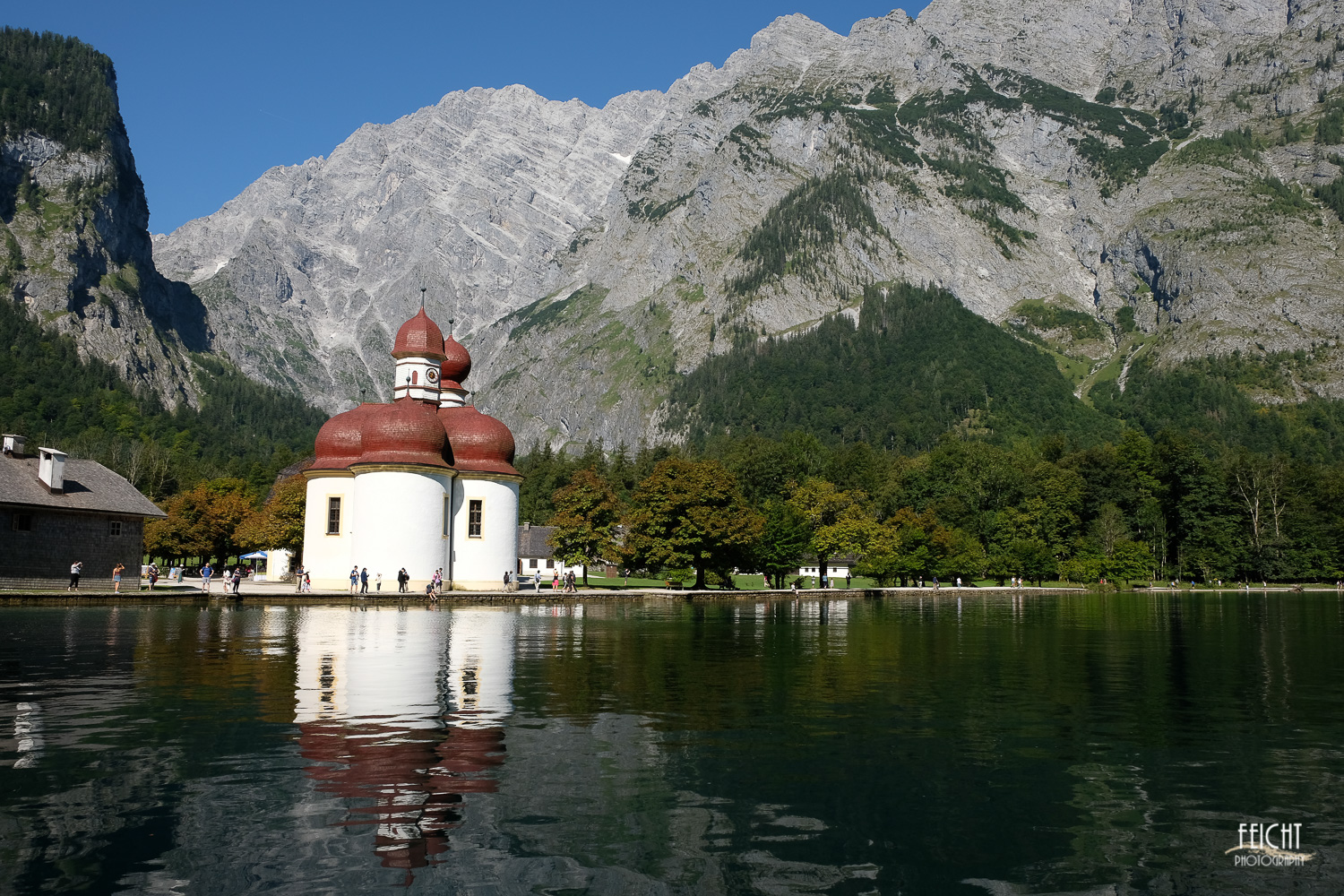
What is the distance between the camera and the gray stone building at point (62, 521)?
55.4 meters

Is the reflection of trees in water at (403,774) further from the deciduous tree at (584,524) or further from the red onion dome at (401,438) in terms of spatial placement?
the deciduous tree at (584,524)

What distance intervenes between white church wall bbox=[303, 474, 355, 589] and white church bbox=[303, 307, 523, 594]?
0.06 meters

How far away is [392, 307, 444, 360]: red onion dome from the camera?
67.5 meters

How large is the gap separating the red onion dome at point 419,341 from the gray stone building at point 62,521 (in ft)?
61.3

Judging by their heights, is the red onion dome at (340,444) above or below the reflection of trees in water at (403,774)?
above

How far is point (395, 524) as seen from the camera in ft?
197

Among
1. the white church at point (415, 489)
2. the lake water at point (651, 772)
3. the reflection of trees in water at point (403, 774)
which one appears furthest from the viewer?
the white church at point (415, 489)

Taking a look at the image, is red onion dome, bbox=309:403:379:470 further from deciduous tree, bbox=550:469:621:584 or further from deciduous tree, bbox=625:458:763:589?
deciduous tree, bbox=625:458:763:589

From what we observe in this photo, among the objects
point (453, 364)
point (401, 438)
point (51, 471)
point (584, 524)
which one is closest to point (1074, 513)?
point (584, 524)

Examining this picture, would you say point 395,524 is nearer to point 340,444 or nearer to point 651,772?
point 340,444

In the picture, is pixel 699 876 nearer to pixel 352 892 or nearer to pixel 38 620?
pixel 352 892

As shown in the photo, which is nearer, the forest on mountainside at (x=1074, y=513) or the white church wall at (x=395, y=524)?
the white church wall at (x=395, y=524)

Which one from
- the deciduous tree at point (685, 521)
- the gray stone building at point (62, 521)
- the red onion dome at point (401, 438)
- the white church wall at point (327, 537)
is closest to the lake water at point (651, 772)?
the red onion dome at point (401, 438)

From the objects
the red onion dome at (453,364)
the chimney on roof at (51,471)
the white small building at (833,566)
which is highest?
the red onion dome at (453,364)
